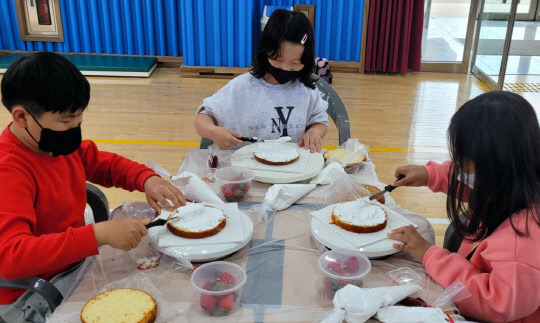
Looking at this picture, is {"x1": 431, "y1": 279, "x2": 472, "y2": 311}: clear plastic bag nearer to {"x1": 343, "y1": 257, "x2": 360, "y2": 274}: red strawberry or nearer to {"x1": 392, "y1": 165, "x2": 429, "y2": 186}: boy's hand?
{"x1": 343, "y1": 257, "x2": 360, "y2": 274}: red strawberry

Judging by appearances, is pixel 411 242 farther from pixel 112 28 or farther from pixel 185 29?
pixel 112 28

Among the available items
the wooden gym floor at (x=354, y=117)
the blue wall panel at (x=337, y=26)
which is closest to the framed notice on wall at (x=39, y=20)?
the wooden gym floor at (x=354, y=117)

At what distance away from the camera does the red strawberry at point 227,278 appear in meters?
1.15

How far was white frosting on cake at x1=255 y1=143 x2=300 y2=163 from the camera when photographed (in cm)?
183

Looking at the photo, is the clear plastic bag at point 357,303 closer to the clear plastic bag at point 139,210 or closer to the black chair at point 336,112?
the clear plastic bag at point 139,210

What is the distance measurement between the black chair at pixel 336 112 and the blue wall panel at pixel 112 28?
11.9 ft

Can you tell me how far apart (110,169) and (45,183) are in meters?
0.32

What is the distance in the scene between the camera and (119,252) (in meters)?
1.35

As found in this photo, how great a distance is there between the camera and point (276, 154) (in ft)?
6.10

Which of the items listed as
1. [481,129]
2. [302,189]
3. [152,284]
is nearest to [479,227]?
[481,129]

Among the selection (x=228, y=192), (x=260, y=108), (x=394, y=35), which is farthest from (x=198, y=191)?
(x=394, y=35)

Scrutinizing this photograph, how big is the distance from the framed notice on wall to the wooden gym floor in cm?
87

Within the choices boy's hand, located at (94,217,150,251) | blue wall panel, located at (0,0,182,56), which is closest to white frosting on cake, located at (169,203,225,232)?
boy's hand, located at (94,217,150,251)

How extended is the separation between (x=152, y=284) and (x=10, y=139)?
56 cm
